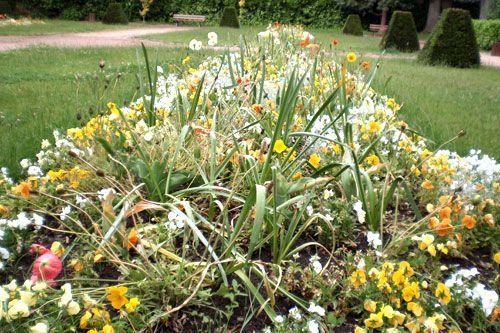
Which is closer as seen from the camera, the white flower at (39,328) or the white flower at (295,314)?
the white flower at (39,328)

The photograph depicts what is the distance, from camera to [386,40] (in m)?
12.3

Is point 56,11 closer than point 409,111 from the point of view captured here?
No

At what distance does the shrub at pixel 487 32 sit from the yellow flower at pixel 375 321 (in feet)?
51.3

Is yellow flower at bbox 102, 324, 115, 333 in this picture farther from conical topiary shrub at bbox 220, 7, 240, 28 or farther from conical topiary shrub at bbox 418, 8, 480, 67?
conical topiary shrub at bbox 220, 7, 240, 28

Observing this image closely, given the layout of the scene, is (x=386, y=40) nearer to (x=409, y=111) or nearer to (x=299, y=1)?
(x=409, y=111)

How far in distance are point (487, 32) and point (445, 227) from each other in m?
15.5

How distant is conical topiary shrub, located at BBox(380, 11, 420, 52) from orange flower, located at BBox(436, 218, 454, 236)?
36.6 feet

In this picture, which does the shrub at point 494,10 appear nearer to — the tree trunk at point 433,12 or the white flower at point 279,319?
the tree trunk at point 433,12

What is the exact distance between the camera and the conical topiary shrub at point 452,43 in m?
9.77

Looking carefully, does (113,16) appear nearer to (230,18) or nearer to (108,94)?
(230,18)

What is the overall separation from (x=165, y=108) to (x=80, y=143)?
0.78 m

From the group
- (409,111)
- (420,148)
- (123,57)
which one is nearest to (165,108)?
(420,148)

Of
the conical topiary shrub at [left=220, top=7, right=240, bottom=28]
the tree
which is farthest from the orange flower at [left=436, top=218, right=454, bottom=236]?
the tree

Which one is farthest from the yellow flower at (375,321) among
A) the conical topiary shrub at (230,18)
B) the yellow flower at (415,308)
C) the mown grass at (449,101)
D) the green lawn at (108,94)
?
the conical topiary shrub at (230,18)
